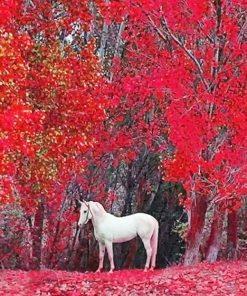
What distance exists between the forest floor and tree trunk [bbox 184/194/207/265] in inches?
129

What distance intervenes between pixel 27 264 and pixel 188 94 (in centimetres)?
1063

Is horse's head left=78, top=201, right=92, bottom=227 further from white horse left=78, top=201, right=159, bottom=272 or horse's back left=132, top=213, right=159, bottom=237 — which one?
horse's back left=132, top=213, right=159, bottom=237

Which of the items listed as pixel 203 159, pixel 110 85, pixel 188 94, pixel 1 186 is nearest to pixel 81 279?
pixel 1 186

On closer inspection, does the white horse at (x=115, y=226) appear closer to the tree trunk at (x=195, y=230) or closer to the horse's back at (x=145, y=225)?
the horse's back at (x=145, y=225)

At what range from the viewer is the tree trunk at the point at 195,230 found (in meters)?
25.2

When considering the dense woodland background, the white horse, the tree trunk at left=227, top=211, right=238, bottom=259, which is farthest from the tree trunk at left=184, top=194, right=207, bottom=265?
the tree trunk at left=227, top=211, right=238, bottom=259

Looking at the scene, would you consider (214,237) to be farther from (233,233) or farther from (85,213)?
(85,213)

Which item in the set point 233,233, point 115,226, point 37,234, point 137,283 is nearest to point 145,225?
point 115,226

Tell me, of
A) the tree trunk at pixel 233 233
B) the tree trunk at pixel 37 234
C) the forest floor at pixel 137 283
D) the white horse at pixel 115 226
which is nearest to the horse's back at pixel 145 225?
the white horse at pixel 115 226

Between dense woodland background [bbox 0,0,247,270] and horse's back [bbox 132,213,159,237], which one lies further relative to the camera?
horse's back [bbox 132,213,159,237]

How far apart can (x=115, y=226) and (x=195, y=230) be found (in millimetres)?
3233

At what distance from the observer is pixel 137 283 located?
765 inches

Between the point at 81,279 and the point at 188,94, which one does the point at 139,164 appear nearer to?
the point at 188,94

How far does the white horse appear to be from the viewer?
78.3ft
